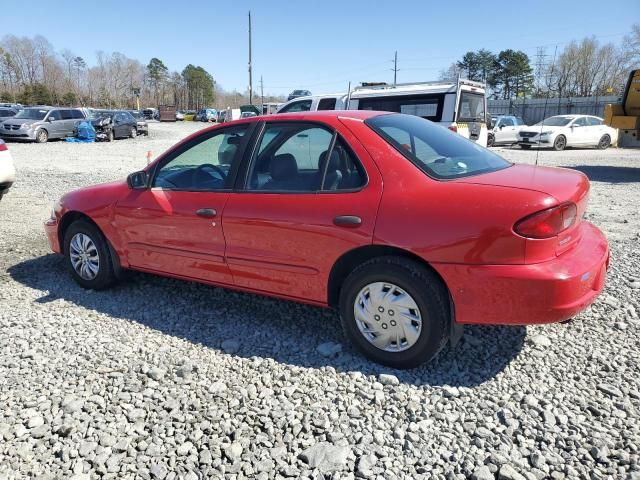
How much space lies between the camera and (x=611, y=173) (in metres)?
13.5

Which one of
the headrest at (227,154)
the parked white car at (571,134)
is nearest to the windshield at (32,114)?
the parked white car at (571,134)

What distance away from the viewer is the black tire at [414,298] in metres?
2.90

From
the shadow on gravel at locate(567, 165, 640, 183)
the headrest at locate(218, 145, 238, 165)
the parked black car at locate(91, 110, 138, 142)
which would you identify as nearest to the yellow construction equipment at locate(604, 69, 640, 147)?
the shadow on gravel at locate(567, 165, 640, 183)

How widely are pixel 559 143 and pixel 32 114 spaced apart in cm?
2495

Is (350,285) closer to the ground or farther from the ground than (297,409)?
farther from the ground

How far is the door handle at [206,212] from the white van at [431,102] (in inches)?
382

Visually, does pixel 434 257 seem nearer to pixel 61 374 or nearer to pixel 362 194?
pixel 362 194

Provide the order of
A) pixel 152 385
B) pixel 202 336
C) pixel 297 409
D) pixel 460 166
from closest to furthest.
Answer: pixel 297 409
pixel 152 385
pixel 460 166
pixel 202 336

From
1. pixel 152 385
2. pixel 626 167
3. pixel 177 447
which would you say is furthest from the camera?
pixel 626 167

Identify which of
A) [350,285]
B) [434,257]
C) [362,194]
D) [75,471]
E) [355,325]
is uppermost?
[362,194]

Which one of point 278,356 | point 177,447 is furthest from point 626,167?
point 177,447

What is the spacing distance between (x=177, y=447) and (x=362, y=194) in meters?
1.75

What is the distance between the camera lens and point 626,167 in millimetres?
14945

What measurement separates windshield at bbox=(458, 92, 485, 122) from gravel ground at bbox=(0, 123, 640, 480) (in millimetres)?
9282
